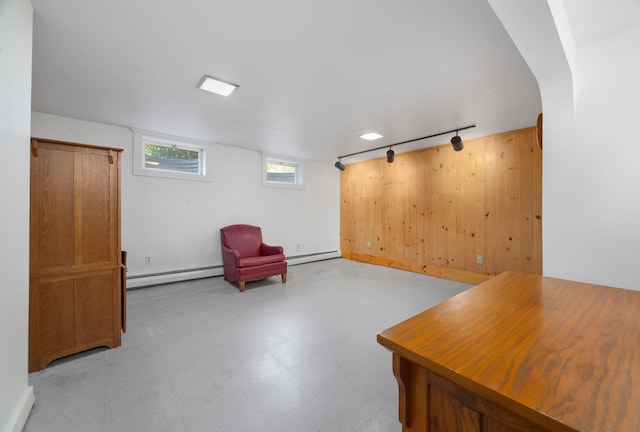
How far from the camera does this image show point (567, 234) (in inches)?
64.8

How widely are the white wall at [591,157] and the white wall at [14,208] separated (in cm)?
254

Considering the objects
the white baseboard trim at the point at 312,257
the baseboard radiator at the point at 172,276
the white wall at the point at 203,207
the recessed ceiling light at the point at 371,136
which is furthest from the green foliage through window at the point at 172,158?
the recessed ceiling light at the point at 371,136

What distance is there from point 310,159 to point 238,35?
Answer: 404cm

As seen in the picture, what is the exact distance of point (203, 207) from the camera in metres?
4.35

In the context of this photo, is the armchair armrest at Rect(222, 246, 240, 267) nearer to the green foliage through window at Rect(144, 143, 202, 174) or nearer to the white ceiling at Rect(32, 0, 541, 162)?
the green foliage through window at Rect(144, 143, 202, 174)

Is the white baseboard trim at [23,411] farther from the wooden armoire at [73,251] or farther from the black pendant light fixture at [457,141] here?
the black pendant light fixture at [457,141]

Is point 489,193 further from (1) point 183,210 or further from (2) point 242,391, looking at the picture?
(1) point 183,210

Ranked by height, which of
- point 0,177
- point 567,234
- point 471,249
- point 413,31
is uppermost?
point 413,31

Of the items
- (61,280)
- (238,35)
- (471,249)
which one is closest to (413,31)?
(238,35)

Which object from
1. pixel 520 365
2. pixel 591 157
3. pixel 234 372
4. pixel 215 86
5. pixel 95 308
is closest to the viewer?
pixel 520 365

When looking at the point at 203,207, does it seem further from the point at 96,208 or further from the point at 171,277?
the point at 96,208

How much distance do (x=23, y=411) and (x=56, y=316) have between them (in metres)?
0.72

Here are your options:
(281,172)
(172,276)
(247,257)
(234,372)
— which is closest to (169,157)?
(172,276)

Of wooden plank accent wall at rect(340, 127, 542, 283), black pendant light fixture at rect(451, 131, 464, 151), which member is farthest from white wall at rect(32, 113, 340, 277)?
black pendant light fixture at rect(451, 131, 464, 151)
